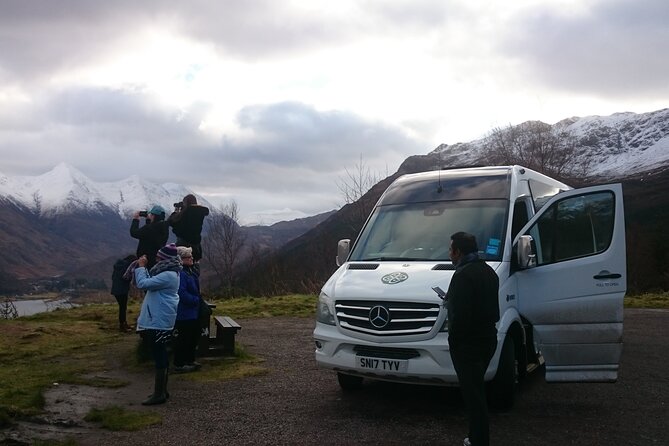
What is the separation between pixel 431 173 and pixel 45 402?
5.42 meters

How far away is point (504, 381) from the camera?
6.29 m

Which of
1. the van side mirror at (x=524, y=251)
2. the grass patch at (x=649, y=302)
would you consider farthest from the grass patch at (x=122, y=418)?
the grass patch at (x=649, y=302)

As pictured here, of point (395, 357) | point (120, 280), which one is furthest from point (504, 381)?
point (120, 280)

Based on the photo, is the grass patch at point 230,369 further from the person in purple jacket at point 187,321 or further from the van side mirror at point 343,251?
the van side mirror at point 343,251

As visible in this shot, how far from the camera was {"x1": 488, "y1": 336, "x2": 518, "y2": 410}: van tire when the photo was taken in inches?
247

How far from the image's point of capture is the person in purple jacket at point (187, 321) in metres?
8.13

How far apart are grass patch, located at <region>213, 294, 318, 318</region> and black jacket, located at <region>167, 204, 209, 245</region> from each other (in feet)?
19.6

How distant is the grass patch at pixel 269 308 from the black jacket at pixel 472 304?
36.4ft

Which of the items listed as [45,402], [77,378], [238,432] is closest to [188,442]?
[238,432]

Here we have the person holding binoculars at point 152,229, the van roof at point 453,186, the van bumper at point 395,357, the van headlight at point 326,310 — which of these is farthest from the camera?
the person holding binoculars at point 152,229

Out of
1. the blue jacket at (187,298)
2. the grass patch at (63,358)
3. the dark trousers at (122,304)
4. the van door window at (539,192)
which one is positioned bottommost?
the grass patch at (63,358)

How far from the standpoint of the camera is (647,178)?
155 metres

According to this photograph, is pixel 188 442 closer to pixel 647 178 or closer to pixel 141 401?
pixel 141 401

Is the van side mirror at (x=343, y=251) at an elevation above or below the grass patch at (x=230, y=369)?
above
